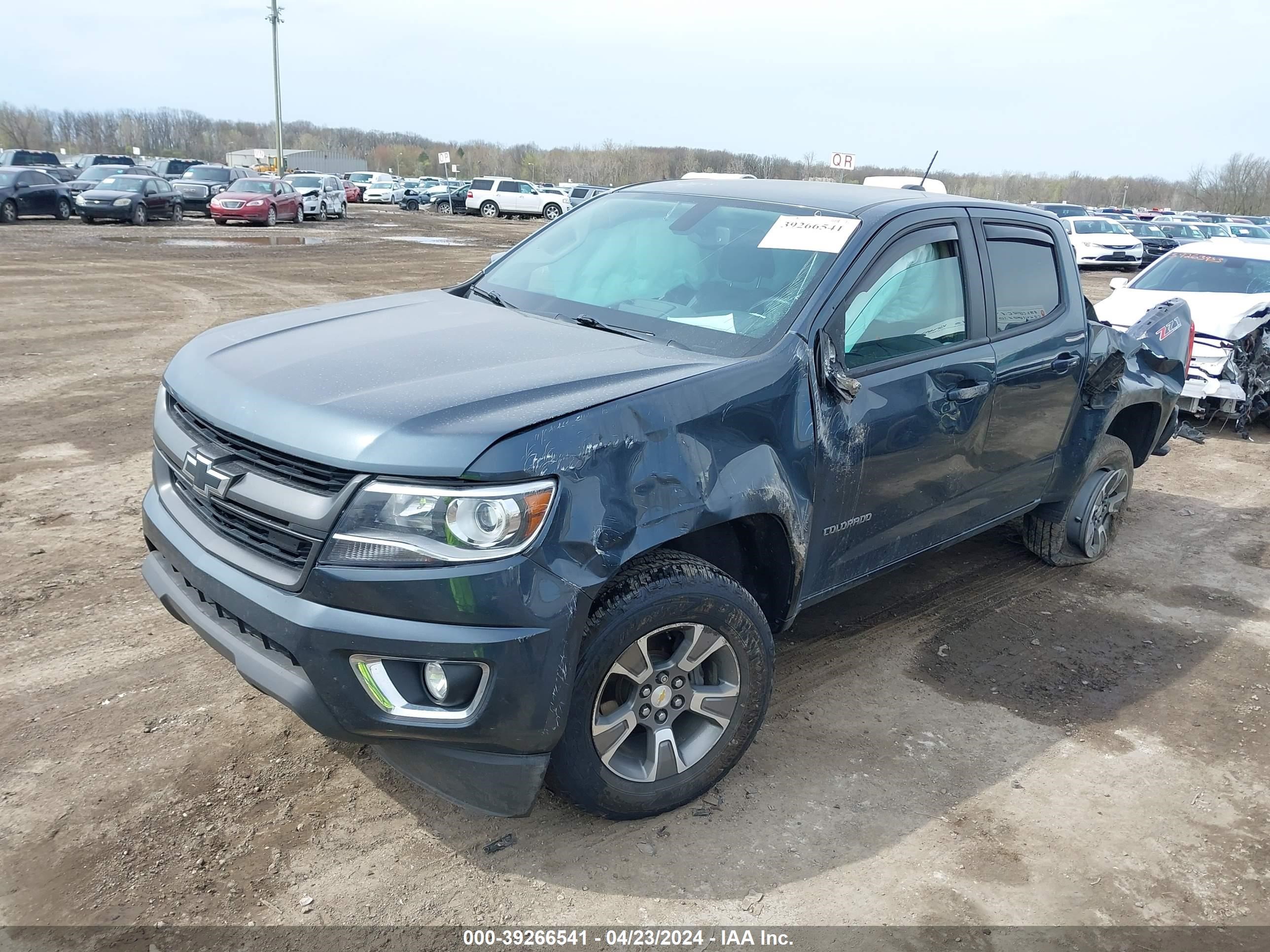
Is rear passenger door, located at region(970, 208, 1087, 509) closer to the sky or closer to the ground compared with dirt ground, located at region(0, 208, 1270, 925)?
closer to the sky

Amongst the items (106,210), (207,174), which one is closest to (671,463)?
(106,210)

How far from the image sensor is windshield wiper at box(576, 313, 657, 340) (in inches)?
131

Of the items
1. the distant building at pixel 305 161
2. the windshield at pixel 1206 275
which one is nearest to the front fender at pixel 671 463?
the windshield at pixel 1206 275

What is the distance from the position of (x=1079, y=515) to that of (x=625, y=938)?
12.1ft

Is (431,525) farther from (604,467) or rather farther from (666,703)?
(666,703)

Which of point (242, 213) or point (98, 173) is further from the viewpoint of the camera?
point (98, 173)

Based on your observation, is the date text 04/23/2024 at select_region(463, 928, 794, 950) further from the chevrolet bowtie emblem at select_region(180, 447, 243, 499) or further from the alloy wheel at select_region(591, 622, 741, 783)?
the chevrolet bowtie emblem at select_region(180, 447, 243, 499)

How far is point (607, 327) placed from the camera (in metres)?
3.42

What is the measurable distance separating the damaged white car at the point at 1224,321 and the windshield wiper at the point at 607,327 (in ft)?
21.8

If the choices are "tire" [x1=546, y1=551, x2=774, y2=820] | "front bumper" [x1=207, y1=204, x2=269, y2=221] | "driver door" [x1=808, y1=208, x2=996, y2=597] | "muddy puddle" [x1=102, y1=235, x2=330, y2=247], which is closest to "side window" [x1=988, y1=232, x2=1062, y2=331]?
"driver door" [x1=808, y1=208, x2=996, y2=597]

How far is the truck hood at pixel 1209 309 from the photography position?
872 centimetres

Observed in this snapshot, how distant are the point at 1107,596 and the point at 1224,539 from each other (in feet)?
5.44

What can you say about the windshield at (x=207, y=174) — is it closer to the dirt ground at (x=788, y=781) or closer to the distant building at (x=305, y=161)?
the dirt ground at (x=788, y=781)

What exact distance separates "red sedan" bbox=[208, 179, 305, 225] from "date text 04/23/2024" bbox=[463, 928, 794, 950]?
1086 inches
